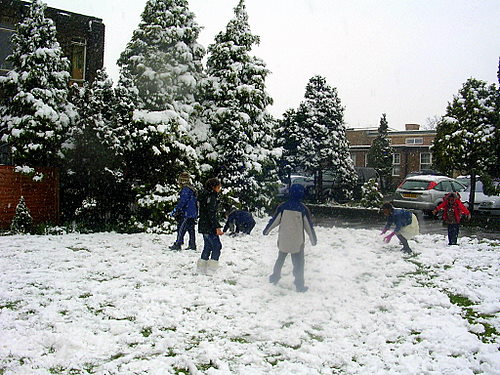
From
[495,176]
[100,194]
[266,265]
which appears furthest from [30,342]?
[495,176]

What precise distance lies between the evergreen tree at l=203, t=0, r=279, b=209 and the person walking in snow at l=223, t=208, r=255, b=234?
335cm

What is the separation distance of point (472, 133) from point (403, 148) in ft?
97.7

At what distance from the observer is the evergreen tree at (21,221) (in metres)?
12.5

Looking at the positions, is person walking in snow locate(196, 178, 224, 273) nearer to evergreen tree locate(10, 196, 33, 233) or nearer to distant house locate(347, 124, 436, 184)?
evergreen tree locate(10, 196, 33, 233)

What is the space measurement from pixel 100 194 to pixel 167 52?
16.8 ft

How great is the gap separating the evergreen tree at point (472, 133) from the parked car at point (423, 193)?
827 mm

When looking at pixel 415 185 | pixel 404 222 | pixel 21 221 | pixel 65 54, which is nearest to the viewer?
pixel 404 222

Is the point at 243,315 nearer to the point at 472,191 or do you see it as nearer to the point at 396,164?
the point at 472,191

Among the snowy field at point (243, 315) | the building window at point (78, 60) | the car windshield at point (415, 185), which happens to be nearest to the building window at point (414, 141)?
the car windshield at point (415, 185)

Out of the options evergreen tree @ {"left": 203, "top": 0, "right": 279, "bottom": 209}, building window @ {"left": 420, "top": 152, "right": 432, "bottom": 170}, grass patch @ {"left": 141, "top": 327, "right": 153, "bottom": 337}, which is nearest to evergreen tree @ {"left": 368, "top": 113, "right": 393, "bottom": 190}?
building window @ {"left": 420, "top": 152, "right": 432, "bottom": 170}

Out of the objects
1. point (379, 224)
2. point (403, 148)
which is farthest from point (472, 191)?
point (403, 148)

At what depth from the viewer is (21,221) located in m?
12.6

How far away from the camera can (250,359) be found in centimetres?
445

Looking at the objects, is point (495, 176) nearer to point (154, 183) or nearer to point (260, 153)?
point (260, 153)
